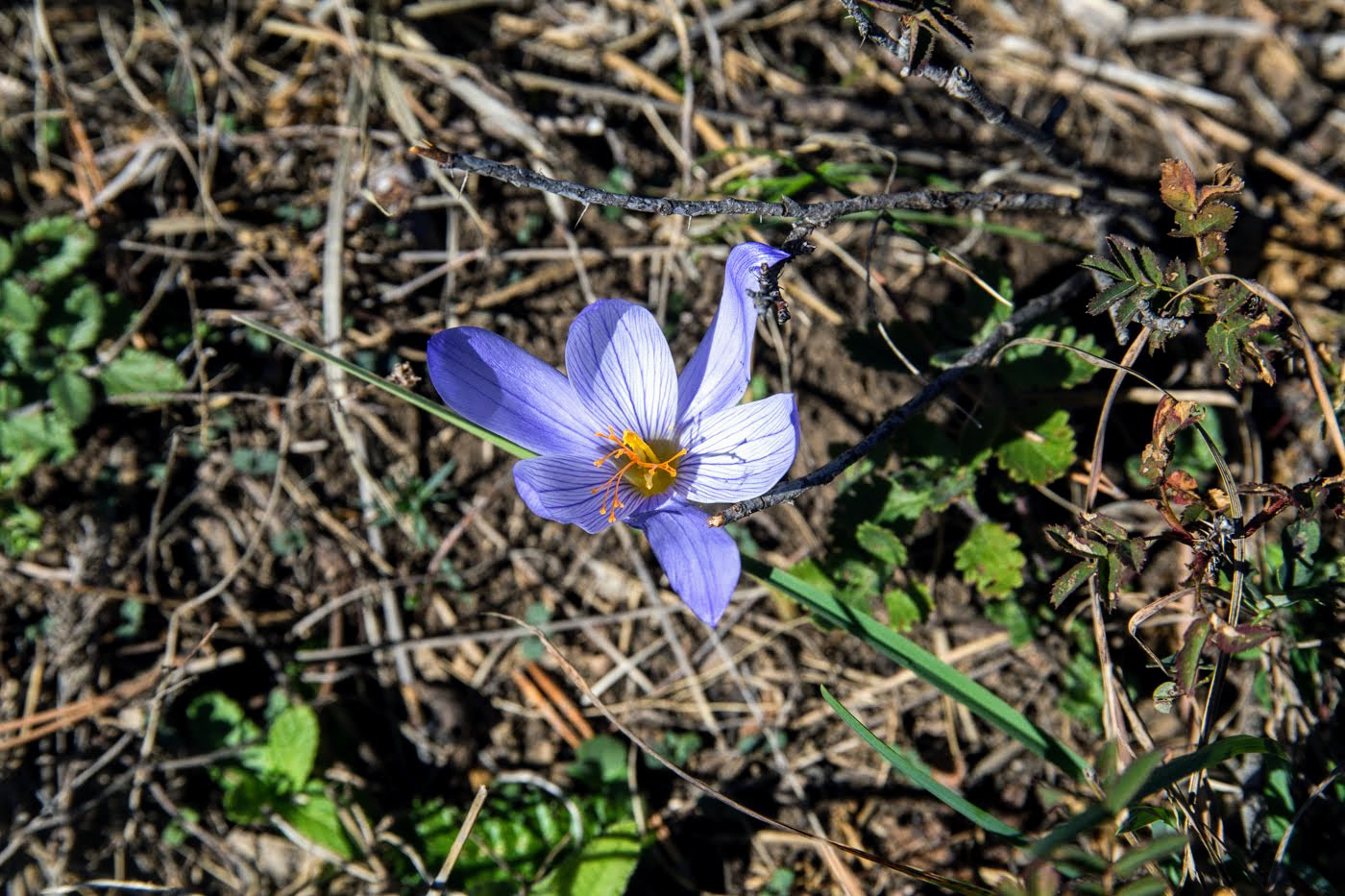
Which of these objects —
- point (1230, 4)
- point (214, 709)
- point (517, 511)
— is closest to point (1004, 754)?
point (517, 511)

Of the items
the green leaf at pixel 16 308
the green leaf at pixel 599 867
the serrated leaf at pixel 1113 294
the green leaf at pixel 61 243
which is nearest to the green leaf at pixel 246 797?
the green leaf at pixel 599 867

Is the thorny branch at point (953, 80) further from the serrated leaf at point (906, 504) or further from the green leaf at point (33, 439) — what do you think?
the green leaf at point (33, 439)

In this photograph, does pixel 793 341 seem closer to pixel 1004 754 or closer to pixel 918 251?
pixel 918 251

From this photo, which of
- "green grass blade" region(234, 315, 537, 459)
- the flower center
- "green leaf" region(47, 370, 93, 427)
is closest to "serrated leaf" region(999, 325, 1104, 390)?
the flower center

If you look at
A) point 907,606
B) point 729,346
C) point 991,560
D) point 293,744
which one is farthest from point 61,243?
point 991,560

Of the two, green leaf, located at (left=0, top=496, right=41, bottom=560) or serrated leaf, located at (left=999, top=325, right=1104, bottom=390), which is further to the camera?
green leaf, located at (left=0, top=496, right=41, bottom=560)

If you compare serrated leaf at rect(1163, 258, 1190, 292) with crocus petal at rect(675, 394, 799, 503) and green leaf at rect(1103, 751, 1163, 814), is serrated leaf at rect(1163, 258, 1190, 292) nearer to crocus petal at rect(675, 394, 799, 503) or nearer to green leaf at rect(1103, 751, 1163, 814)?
crocus petal at rect(675, 394, 799, 503)
